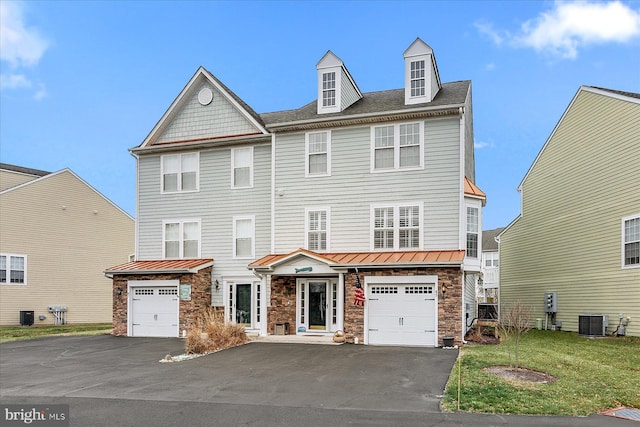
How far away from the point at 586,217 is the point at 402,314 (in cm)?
923

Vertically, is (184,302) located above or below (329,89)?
below

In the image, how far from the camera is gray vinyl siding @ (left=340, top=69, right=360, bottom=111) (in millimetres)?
Result: 22016

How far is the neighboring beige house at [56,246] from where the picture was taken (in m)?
28.4

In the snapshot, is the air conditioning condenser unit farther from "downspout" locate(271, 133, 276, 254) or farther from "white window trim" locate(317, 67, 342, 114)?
"white window trim" locate(317, 67, 342, 114)

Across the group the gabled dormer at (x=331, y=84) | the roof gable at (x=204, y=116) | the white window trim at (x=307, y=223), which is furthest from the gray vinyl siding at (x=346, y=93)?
the white window trim at (x=307, y=223)

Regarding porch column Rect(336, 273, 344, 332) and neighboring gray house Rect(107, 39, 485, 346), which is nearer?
neighboring gray house Rect(107, 39, 485, 346)

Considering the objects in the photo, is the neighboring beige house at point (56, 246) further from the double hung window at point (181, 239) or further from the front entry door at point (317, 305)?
the front entry door at point (317, 305)

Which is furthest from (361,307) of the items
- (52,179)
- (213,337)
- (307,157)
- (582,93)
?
(52,179)

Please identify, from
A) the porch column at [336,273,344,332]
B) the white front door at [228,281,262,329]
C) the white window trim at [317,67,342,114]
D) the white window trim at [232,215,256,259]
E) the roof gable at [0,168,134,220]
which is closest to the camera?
the porch column at [336,273,344,332]

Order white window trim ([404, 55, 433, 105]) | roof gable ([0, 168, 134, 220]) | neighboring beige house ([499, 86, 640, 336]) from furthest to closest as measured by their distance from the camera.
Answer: roof gable ([0, 168, 134, 220]), white window trim ([404, 55, 433, 105]), neighboring beige house ([499, 86, 640, 336])

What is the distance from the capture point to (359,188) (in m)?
20.6

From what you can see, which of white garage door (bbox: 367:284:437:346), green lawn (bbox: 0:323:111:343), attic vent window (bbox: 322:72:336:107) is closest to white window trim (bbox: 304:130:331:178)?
attic vent window (bbox: 322:72:336:107)

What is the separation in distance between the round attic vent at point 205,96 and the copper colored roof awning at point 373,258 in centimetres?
749

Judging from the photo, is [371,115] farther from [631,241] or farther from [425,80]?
[631,241]
